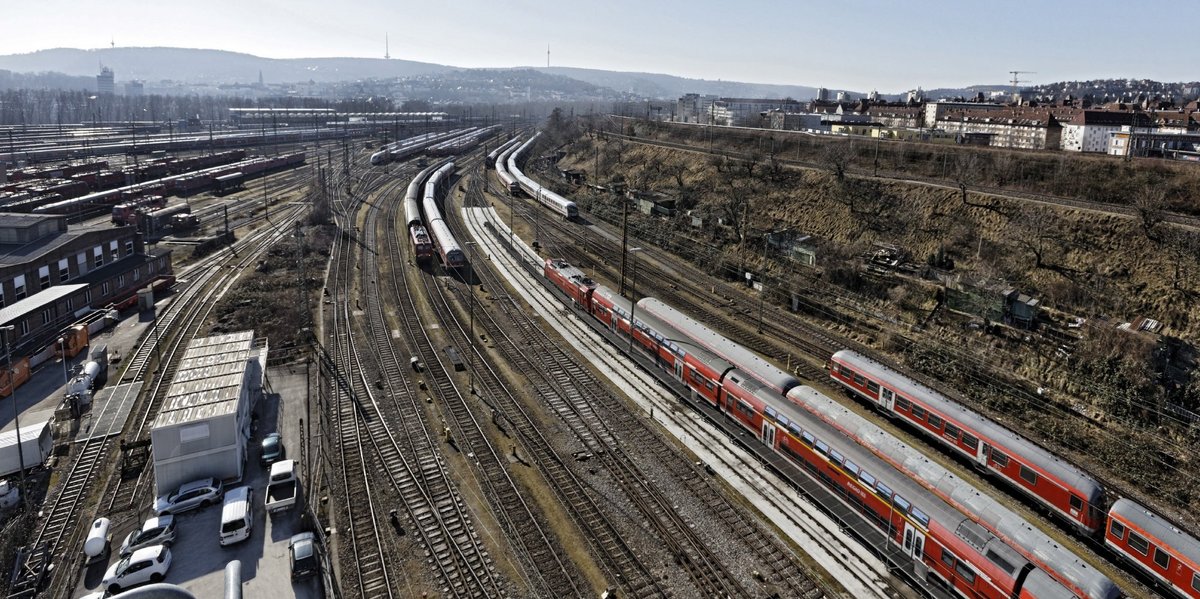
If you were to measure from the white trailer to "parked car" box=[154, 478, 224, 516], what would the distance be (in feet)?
20.3

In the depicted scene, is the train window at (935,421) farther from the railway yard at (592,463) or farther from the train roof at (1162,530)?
the train roof at (1162,530)

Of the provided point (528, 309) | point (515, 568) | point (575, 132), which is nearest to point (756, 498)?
point (515, 568)

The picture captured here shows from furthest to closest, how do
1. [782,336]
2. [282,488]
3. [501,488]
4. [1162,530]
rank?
[782,336] → [501,488] → [282,488] → [1162,530]

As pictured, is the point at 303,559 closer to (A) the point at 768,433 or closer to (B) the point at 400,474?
(B) the point at 400,474

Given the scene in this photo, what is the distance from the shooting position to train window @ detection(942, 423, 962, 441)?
87.1 feet

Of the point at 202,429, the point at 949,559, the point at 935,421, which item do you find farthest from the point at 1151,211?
the point at 202,429

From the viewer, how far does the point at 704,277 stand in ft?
173

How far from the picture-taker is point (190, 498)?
2408 cm

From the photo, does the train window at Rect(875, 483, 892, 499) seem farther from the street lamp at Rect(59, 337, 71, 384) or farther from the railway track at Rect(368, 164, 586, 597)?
the street lamp at Rect(59, 337, 71, 384)

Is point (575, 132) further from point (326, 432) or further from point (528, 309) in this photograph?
point (326, 432)

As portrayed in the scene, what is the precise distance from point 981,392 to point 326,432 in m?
31.9

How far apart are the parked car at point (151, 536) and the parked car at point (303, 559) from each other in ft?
14.7

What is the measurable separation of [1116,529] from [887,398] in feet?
33.1

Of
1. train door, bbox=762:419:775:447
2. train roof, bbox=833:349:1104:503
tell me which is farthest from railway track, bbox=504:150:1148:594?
train door, bbox=762:419:775:447
